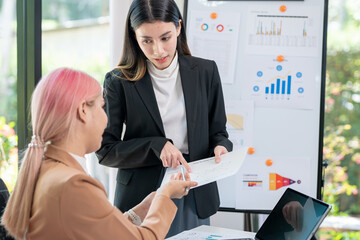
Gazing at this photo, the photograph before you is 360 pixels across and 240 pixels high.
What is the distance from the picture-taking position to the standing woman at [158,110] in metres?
1.93

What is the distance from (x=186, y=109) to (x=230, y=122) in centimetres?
61

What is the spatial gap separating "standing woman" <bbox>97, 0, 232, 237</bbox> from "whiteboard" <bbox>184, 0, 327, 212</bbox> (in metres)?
0.48

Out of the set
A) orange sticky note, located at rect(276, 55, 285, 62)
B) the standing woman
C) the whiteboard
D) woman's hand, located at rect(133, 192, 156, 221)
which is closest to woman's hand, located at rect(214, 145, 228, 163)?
the standing woman

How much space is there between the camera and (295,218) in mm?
1683

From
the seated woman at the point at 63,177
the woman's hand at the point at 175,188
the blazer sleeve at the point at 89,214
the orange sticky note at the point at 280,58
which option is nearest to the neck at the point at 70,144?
the seated woman at the point at 63,177

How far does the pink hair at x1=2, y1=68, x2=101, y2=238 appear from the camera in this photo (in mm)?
1236

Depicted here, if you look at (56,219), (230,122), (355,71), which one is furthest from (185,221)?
(355,71)

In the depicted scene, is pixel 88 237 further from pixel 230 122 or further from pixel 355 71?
pixel 355 71

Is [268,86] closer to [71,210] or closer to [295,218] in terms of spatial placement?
[295,218]

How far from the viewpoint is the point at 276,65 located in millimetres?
2525

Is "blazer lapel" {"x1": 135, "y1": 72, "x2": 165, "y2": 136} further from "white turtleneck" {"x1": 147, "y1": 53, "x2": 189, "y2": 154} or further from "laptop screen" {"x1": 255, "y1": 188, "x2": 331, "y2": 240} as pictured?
"laptop screen" {"x1": 255, "y1": 188, "x2": 331, "y2": 240}

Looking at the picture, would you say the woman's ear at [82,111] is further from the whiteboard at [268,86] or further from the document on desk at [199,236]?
the whiteboard at [268,86]

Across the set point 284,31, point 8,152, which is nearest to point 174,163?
point 284,31

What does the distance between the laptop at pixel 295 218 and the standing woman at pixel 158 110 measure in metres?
0.31
